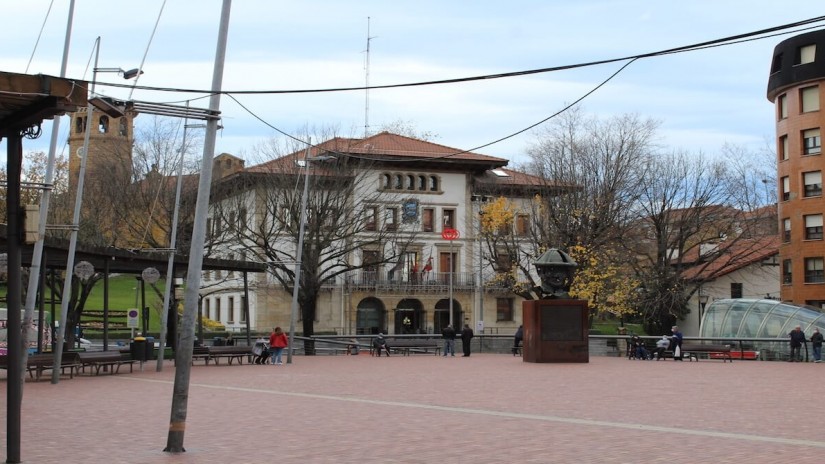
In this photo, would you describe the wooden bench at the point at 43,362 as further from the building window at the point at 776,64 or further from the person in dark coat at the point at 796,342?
the building window at the point at 776,64

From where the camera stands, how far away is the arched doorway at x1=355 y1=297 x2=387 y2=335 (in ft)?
250

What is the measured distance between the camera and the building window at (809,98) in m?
61.3

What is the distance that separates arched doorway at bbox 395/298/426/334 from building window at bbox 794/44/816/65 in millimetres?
29966

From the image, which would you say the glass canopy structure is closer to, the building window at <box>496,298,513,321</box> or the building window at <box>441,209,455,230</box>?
the building window at <box>496,298,513,321</box>

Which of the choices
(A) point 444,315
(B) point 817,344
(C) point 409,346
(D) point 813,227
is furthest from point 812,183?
(C) point 409,346

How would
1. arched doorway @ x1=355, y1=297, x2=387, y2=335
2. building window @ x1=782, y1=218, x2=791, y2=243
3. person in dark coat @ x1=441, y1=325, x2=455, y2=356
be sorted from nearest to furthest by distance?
person in dark coat @ x1=441, y1=325, x2=455, y2=356 < building window @ x1=782, y1=218, x2=791, y2=243 < arched doorway @ x1=355, y1=297, x2=387, y2=335

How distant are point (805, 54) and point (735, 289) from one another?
75.2 feet

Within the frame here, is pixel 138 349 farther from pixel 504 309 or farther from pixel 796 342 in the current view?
pixel 504 309

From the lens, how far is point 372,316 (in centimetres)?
7681

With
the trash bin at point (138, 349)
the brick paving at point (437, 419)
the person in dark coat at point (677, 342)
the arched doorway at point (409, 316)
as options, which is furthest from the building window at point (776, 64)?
the trash bin at point (138, 349)

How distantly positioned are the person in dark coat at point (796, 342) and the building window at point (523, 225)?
19.1 m

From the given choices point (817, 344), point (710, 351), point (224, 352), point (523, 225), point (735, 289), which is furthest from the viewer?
point (735, 289)

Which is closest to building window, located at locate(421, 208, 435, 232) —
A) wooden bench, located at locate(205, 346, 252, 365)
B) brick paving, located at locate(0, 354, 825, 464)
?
wooden bench, located at locate(205, 346, 252, 365)

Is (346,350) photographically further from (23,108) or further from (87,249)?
(23,108)
